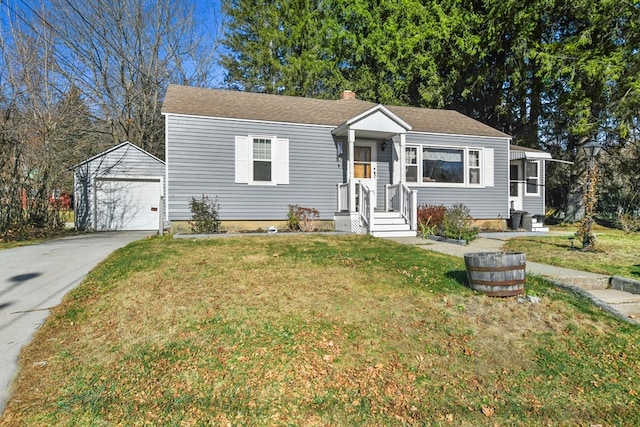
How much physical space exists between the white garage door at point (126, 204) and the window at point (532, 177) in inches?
570

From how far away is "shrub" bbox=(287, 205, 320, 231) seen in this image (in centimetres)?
1110

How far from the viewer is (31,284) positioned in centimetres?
547

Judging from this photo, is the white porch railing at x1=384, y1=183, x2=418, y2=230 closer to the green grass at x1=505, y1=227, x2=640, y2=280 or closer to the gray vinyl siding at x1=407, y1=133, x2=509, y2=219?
the gray vinyl siding at x1=407, y1=133, x2=509, y2=219

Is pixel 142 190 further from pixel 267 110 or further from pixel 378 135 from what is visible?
pixel 378 135

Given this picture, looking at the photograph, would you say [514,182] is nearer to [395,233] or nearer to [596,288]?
[395,233]

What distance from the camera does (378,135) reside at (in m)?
11.9

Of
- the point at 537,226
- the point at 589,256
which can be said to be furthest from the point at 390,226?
the point at 537,226

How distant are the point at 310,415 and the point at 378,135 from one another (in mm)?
10284

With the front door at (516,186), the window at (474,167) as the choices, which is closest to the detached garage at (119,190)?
the window at (474,167)

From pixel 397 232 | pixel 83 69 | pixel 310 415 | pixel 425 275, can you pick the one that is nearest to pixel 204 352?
pixel 310 415

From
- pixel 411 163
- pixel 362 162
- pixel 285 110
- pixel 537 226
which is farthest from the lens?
pixel 537 226

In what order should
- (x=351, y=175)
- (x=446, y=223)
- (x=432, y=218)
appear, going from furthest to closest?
(x=351, y=175) → (x=432, y=218) → (x=446, y=223)

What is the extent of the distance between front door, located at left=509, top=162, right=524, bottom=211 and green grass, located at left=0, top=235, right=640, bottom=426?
10694mm

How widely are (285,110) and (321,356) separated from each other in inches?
393
